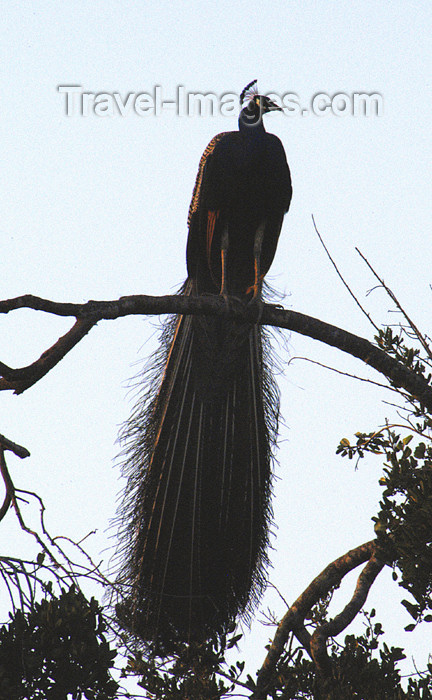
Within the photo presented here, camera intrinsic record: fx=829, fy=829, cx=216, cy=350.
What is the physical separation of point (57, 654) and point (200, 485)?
8.45 ft

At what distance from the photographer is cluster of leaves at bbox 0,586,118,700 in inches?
115

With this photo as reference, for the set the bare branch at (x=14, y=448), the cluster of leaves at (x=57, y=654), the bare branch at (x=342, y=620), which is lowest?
the cluster of leaves at (x=57, y=654)

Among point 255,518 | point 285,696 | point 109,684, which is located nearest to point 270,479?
point 255,518

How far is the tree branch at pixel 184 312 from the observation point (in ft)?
12.0

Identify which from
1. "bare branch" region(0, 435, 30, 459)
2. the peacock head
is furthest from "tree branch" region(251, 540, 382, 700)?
the peacock head

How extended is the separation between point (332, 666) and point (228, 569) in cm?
156

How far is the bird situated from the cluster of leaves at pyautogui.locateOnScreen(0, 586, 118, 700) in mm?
1854

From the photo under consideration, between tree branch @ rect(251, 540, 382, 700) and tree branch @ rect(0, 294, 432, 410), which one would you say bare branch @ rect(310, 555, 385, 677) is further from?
tree branch @ rect(0, 294, 432, 410)

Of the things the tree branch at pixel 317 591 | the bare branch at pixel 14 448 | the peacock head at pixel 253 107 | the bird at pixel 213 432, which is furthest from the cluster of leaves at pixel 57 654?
the peacock head at pixel 253 107

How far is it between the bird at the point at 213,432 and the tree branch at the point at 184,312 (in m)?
0.51

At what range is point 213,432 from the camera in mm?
5684

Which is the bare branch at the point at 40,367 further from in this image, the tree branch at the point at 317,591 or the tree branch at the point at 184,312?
the tree branch at the point at 317,591

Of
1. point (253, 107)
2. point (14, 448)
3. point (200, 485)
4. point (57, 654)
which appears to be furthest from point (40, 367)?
point (253, 107)

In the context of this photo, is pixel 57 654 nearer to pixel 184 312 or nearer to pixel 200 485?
pixel 184 312
